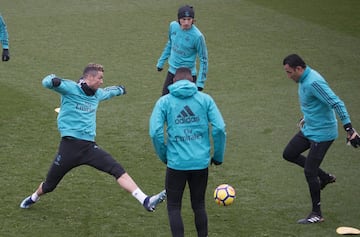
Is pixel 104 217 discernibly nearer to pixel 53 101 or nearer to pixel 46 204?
pixel 46 204

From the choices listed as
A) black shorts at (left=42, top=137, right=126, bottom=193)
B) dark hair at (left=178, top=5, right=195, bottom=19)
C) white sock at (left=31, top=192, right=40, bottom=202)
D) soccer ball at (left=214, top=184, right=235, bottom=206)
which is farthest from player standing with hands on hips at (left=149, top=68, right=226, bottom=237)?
dark hair at (left=178, top=5, right=195, bottom=19)

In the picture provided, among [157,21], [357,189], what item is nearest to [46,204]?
[357,189]

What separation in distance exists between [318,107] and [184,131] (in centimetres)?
210

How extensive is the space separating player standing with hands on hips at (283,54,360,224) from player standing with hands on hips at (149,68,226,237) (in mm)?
1585

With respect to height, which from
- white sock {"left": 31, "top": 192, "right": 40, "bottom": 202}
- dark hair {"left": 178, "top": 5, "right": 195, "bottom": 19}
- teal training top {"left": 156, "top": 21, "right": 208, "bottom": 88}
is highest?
dark hair {"left": 178, "top": 5, "right": 195, "bottom": 19}

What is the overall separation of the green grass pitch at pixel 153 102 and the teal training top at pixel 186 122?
1.46m

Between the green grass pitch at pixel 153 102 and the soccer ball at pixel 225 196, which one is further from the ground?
the green grass pitch at pixel 153 102

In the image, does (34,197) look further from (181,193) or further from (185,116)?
(185,116)

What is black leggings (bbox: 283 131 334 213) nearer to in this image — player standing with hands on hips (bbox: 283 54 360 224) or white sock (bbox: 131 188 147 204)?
player standing with hands on hips (bbox: 283 54 360 224)

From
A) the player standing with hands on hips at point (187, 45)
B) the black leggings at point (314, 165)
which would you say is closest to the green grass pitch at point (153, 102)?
the black leggings at point (314, 165)

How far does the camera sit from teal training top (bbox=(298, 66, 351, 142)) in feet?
28.7

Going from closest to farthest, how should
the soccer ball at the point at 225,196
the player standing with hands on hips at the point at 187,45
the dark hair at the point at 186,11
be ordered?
the soccer ball at the point at 225,196
the dark hair at the point at 186,11
the player standing with hands on hips at the point at 187,45

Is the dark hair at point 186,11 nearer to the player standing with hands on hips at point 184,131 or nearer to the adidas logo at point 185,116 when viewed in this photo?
the player standing with hands on hips at point 184,131

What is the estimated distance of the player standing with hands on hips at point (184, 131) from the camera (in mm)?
7820
